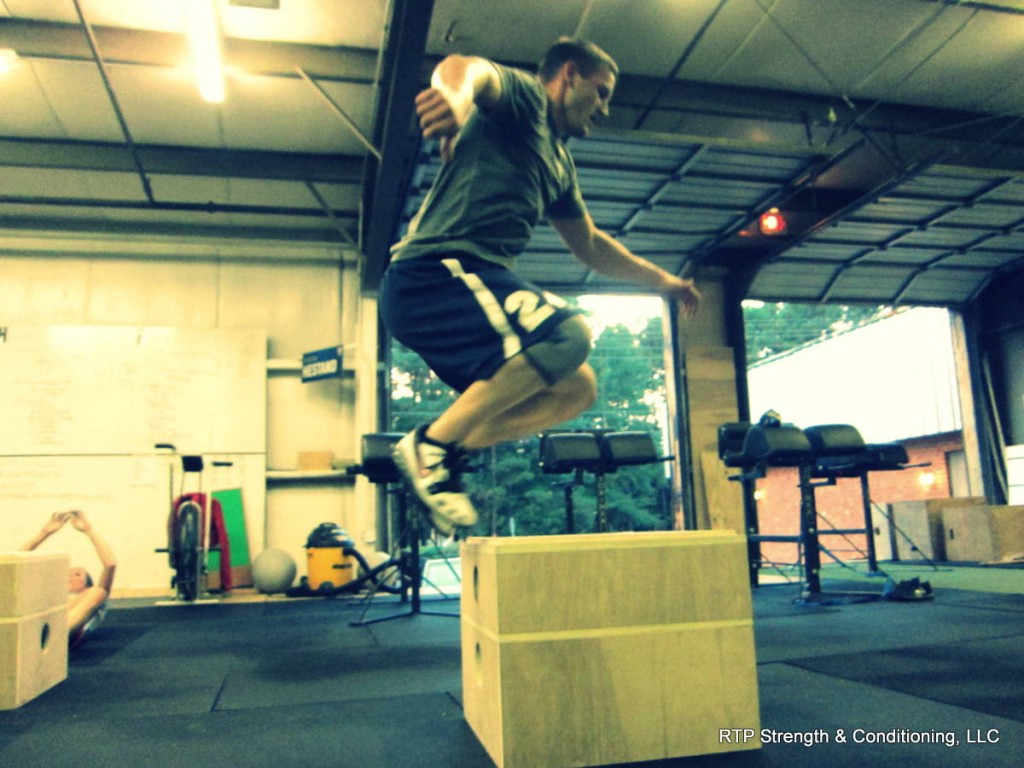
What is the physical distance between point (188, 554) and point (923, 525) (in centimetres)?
679

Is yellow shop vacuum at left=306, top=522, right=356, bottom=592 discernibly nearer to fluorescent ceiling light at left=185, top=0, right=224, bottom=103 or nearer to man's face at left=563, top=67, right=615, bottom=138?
fluorescent ceiling light at left=185, top=0, right=224, bottom=103

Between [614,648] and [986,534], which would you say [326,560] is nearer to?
[614,648]

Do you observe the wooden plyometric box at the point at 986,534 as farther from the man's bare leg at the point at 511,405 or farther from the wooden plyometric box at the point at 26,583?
the wooden plyometric box at the point at 26,583

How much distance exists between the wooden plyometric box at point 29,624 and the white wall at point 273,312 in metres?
4.82

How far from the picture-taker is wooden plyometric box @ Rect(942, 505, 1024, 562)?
23.2 ft

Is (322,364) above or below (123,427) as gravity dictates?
above

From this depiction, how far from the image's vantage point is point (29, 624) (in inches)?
88.9

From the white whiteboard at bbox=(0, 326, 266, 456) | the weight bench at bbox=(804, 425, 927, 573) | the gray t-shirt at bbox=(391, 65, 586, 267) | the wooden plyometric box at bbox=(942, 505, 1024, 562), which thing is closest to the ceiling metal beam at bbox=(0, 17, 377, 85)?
the white whiteboard at bbox=(0, 326, 266, 456)

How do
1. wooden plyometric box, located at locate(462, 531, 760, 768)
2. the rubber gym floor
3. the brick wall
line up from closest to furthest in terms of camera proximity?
1. wooden plyometric box, located at locate(462, 531, 760, 768)
2. the rubber gym floor
3. the brick wall

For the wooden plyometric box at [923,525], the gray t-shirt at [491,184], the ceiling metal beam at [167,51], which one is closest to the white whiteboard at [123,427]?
the ceiling metal beam at [167,51]

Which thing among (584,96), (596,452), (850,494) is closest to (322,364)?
(596,452)

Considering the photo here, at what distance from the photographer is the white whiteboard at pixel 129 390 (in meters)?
7.05

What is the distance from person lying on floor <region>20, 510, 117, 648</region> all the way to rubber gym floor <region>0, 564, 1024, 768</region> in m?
0.11

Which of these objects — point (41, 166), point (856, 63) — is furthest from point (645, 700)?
point (41, 166)
